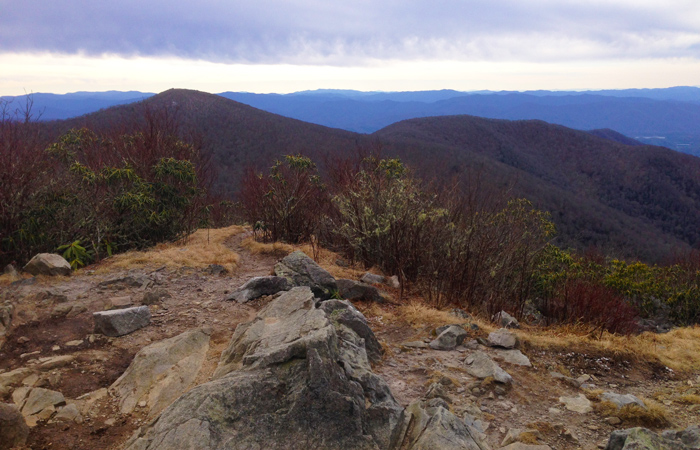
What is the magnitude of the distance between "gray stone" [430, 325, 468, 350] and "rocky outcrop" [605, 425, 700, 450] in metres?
1.83

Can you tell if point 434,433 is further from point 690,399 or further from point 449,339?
point 690,399

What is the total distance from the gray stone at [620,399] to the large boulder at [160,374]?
3711mm

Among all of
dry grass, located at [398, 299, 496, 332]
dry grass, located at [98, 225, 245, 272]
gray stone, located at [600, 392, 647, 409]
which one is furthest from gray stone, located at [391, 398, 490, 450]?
dry grass, located at [98, 225, 245, 272]

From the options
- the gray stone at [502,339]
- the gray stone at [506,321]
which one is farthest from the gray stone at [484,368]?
the gray stone at [506,321]

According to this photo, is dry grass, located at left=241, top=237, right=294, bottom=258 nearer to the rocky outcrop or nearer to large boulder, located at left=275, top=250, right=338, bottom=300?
large boulder, located at left=275, top=250, right=338, bottom=300

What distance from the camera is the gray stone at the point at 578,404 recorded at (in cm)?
368

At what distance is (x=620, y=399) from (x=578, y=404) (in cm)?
39

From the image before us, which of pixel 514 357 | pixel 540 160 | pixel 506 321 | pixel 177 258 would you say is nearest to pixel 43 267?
pixel 177 258

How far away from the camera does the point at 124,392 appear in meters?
3.32

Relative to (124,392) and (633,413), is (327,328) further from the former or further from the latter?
(633,413)

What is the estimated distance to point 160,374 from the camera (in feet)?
11.5

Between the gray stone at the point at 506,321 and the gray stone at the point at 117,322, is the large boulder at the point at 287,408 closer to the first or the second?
the gray stone at the point at 117,322

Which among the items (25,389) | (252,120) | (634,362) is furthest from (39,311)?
(252,120)

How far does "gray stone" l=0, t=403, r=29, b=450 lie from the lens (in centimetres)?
259
